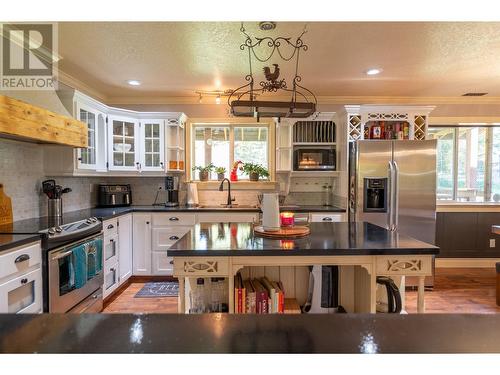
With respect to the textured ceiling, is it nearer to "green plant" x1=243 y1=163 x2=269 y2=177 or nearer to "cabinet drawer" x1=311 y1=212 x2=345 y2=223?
"green plant" x1=243 y1=163 x2=269 y2=177

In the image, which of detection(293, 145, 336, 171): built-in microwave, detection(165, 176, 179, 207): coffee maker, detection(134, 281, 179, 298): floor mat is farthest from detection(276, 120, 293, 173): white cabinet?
detection(134, 281, 179, 298): floor mat

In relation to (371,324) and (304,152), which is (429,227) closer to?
(304,152)

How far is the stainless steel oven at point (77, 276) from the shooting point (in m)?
2.28

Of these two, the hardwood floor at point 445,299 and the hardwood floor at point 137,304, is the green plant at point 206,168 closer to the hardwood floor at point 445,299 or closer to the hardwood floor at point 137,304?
the hardwood floor at point 445,299

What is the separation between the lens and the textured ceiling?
2.45m

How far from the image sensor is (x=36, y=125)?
243 cm

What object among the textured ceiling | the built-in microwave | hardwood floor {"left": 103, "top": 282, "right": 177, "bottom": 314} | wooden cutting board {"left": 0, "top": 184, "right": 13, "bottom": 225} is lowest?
hardwood floor {"left": 103, "top": 282, "right": 177, "bottom": 314}

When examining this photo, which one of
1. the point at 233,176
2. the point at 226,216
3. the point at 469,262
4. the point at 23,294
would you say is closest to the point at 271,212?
the point at 23,294

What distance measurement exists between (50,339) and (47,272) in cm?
195

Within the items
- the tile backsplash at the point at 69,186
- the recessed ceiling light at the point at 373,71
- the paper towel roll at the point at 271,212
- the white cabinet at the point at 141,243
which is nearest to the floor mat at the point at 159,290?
the white cabinet at the point at 141,243

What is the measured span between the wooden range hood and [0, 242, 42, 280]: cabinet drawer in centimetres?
81

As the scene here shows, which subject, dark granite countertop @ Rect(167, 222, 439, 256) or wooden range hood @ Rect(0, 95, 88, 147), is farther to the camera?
wooden range hood @ Rect(0, 95, 88, 147)

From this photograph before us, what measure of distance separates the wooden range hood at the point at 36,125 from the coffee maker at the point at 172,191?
1329 millimetres
